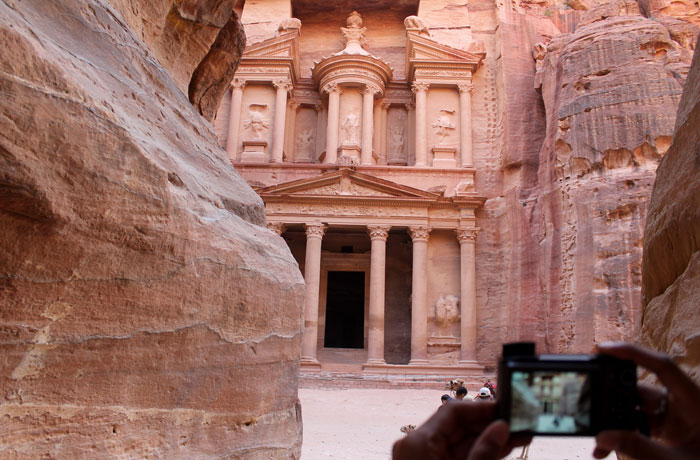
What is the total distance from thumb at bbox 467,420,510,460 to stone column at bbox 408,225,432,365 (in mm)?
20616

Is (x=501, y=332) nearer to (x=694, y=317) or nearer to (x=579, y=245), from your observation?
(x=579, y=245)

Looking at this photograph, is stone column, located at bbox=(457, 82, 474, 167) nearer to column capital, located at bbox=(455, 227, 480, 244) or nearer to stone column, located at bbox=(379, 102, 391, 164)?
column capital, located at bbox=(455, 227, 480, 244)

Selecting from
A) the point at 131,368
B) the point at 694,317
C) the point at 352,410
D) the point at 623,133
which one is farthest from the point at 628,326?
the point at 131,368

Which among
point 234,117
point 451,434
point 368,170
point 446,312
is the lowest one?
point 451,434

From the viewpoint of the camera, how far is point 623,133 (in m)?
17.4

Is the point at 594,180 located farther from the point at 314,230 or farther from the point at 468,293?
the point at 314,230

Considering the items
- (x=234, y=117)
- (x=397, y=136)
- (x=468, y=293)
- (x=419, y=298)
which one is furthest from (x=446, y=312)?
(x=234, y=117)

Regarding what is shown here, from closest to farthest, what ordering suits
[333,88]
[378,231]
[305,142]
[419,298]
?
[419,298] < [378,231] < [333,88] < [305,142]

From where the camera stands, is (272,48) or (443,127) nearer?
(443,127)

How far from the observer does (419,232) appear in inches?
893

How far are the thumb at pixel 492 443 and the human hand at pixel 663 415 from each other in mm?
167

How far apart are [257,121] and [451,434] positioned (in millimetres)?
25536

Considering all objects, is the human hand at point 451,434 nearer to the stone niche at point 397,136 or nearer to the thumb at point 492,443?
the thumb at point 492,443

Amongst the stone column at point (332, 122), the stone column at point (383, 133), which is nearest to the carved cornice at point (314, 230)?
the stone column at point (332, 122)
